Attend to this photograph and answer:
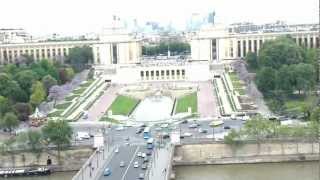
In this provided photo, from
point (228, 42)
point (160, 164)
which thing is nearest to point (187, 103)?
point (160, 164)

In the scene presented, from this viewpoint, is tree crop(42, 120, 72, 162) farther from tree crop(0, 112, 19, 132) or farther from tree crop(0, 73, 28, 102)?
tree crop(0, 73, 28, 102)

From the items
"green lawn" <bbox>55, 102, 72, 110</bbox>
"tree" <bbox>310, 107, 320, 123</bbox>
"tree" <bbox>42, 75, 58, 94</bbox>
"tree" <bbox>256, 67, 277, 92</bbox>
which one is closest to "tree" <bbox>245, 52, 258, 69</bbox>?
"tree" <bbox>256, 67, 277, 92</bbox>

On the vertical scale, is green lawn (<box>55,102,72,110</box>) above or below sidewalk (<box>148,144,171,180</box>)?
below

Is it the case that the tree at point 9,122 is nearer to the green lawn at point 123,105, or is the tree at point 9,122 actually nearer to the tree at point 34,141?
the tree at point 34,141

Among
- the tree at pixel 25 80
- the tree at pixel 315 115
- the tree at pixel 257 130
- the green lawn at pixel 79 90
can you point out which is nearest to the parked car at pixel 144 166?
the tree at pixel 257 130

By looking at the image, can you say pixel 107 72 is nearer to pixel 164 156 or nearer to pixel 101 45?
pixel 101 45

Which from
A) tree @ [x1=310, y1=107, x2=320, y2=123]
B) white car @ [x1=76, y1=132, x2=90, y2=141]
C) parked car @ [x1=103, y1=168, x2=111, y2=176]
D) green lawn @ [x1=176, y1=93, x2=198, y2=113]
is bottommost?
green lawn @ [x1=176, y1=93, x2=198, y2=113]

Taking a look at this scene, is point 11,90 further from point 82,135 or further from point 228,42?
point 228,42
